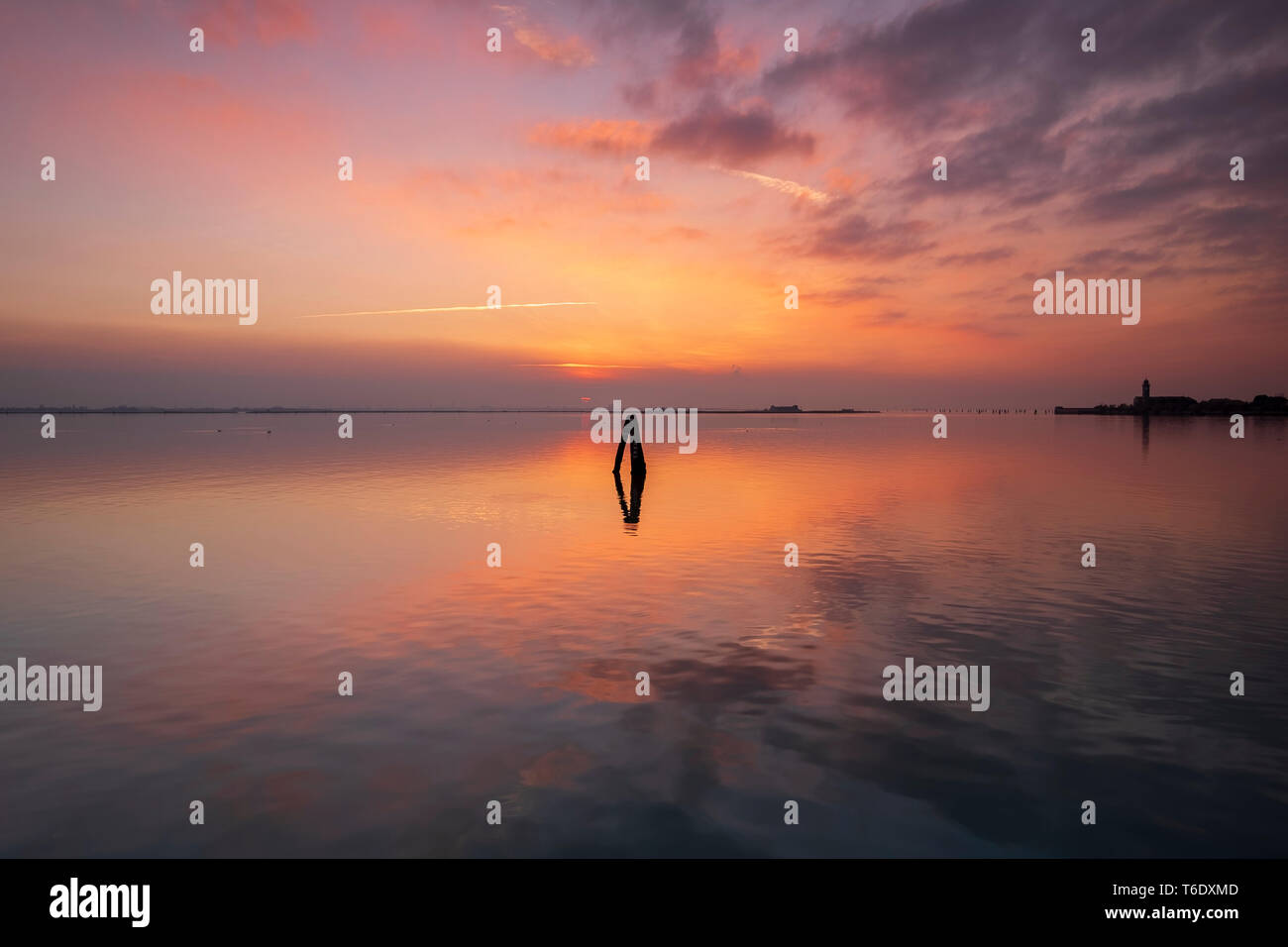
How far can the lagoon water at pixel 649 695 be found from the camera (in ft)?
23.8

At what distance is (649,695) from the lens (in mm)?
10531

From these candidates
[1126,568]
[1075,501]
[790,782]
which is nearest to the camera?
[790,782]

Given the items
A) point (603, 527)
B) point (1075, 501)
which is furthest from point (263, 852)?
point (1075, 501)

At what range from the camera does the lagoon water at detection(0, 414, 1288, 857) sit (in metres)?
7.24

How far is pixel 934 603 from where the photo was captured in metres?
15.7

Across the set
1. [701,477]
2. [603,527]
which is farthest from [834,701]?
[701,477]

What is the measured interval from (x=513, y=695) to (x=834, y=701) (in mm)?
4525
